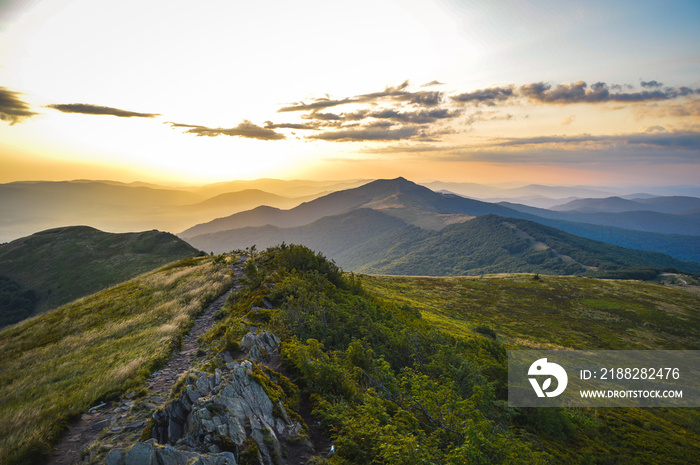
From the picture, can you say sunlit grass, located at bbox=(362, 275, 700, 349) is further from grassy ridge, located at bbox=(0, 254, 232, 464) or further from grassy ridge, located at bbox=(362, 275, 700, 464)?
grassy ridge, located at bbox=(0, 254, 232, 464)

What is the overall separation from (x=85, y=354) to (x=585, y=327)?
95.9 metres

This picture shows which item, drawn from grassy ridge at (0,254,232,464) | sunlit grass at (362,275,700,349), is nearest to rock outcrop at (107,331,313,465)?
grassy ridge at (0,254,232,464)

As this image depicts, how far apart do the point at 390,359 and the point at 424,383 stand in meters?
4.83

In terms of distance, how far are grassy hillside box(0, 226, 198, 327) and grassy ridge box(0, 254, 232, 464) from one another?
144 ft

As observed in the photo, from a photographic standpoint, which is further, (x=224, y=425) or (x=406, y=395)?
(x=406, y=395)

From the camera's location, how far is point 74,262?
87.8m

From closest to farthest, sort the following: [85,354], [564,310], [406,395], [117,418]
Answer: [117,418] → [406,395] → [85,354] → [564,310]

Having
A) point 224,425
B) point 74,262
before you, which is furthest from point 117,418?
point 74,262

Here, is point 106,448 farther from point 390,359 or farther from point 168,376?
point 390,359

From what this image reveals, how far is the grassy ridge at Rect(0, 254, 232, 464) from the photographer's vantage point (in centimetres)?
1054

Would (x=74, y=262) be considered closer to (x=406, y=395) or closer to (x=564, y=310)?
(x=406, y=395)

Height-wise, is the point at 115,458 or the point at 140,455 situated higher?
the point at 140,455

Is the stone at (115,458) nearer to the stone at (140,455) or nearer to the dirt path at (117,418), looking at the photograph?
the stone at (140,455)

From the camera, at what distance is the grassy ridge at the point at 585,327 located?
18.4 metres
